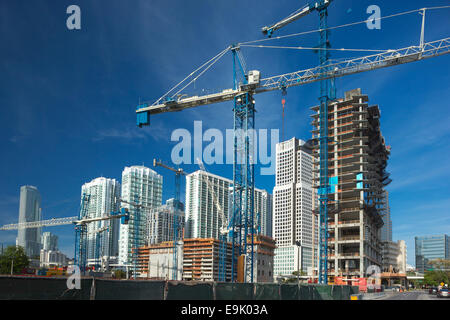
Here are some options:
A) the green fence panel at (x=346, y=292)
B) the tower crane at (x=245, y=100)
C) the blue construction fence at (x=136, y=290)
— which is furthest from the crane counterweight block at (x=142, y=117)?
the blue construction fence at (x=136, y=290)

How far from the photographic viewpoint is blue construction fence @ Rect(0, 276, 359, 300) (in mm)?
13602

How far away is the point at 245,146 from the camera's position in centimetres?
6669

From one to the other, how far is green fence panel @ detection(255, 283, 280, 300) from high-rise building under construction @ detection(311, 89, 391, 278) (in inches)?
3260

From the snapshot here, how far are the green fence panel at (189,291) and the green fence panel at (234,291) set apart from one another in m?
0.76

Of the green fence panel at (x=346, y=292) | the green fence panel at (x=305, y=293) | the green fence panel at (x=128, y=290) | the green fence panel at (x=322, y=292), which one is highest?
the green fence panel at (x=128, y=290)

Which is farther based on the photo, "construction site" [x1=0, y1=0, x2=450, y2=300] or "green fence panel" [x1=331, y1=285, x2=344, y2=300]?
"green fence panel" [x1=331, y1=285, x2=344, y2=300]

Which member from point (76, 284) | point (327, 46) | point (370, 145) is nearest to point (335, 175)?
point (370, 145)

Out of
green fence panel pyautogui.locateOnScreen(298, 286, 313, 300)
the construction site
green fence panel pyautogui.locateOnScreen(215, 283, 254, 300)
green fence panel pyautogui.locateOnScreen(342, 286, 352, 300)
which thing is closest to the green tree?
the construction site

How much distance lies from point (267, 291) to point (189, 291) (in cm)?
708

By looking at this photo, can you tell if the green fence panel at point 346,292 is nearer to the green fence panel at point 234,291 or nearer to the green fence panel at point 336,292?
the green fence panel at point 336,292

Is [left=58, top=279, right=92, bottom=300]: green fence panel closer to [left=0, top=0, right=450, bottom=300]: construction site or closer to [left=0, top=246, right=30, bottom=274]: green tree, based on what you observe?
[left=0, top=0, right=450, bottom=300]: construction site

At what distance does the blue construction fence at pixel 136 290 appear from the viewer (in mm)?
13602

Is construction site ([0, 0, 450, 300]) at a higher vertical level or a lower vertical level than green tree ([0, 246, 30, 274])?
higher
